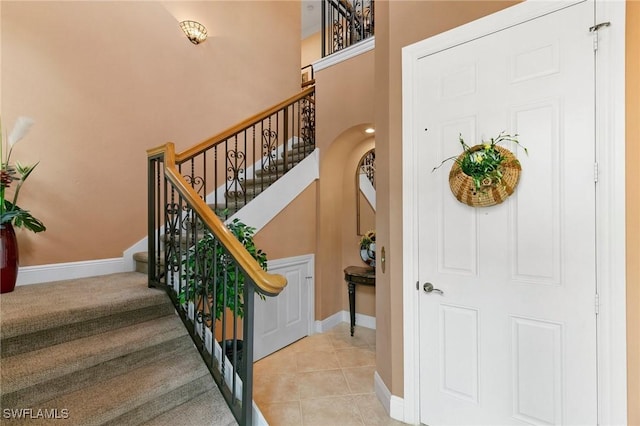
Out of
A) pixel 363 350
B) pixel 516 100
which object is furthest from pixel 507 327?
pixel 363 350

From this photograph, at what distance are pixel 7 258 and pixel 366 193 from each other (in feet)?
11.2

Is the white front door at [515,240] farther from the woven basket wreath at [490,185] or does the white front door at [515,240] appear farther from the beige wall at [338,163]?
the beige wall at [338,163]

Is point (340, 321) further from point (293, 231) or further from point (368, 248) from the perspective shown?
point (293, 231)

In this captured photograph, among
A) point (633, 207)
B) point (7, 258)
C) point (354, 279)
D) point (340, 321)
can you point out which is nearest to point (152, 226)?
point (7, 258)

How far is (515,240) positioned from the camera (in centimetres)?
164

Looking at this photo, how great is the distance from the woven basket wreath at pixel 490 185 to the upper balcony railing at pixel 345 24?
3078mm

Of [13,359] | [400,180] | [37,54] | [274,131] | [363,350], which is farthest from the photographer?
[274,131]

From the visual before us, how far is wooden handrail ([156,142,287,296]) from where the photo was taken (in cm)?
146

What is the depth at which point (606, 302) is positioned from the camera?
1403mm

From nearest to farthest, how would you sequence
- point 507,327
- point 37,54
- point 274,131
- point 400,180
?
point 507,327, point 400,180, point 37,54, point 274,131

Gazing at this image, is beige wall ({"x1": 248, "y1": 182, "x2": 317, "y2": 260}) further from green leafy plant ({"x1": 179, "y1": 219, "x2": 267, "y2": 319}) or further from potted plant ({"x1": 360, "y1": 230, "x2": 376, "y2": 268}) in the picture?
green leafy plant ({"x1": 179, "y1": 219, "x2": 267, "y2": 319})

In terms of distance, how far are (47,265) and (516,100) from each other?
143 inches

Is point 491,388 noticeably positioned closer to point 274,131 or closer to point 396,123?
point 396,123

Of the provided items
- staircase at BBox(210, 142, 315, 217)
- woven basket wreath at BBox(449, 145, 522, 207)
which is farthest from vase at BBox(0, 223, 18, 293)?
woven basket wreath at BBox(449, 145, 522, 207)
